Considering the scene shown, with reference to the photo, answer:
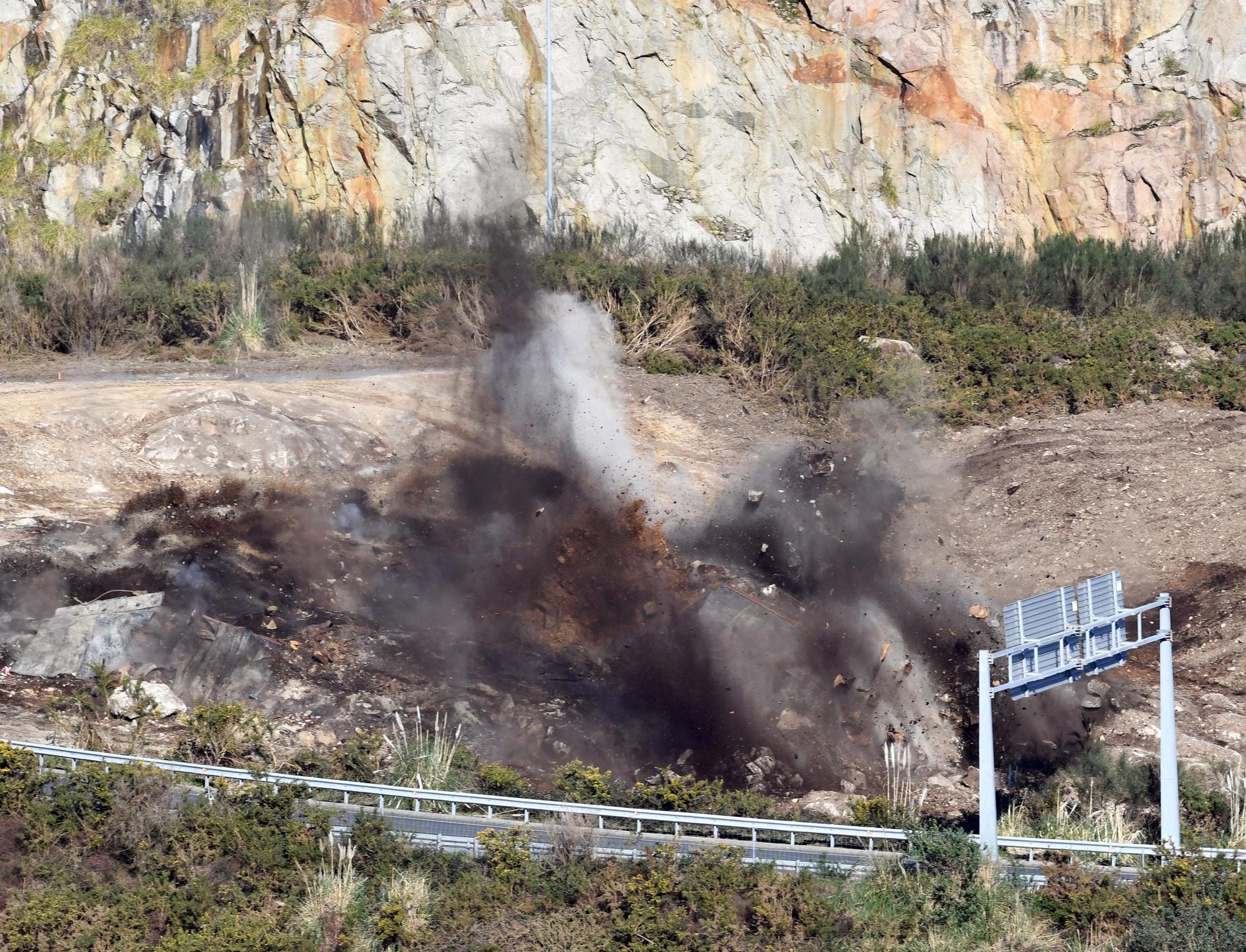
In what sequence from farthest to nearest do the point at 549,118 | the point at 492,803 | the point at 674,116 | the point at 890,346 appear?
the point at 674,116 < the point at 549,118 < the point at 890,346 < the point at 492,803

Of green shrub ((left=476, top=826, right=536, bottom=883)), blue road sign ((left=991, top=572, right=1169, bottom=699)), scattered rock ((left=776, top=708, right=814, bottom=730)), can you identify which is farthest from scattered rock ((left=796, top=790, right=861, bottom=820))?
green shrub ((left=476, top=826, right=536, bottom=883))

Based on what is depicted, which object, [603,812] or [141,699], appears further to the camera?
[141,699]

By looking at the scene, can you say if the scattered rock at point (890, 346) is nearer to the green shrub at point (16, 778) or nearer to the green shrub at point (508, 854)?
the green shrub at point (508, 854)

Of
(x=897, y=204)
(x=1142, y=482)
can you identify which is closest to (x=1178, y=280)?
(x=897, y=204)

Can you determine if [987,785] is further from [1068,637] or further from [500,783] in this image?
[500,783]

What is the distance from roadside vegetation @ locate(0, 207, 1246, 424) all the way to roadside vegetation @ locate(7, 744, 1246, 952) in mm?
10640

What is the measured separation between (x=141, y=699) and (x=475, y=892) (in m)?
3.86

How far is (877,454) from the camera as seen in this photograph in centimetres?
1956

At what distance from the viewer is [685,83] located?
1053 inches

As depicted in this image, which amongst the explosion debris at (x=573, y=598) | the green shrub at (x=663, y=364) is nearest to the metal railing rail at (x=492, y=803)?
the explosion debris at (x=573, y=598)

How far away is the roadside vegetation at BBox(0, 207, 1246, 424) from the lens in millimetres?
21469

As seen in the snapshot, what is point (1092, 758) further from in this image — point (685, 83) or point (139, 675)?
point (685, 83)

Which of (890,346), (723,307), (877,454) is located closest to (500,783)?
(877,454)

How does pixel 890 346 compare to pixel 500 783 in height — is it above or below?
above
